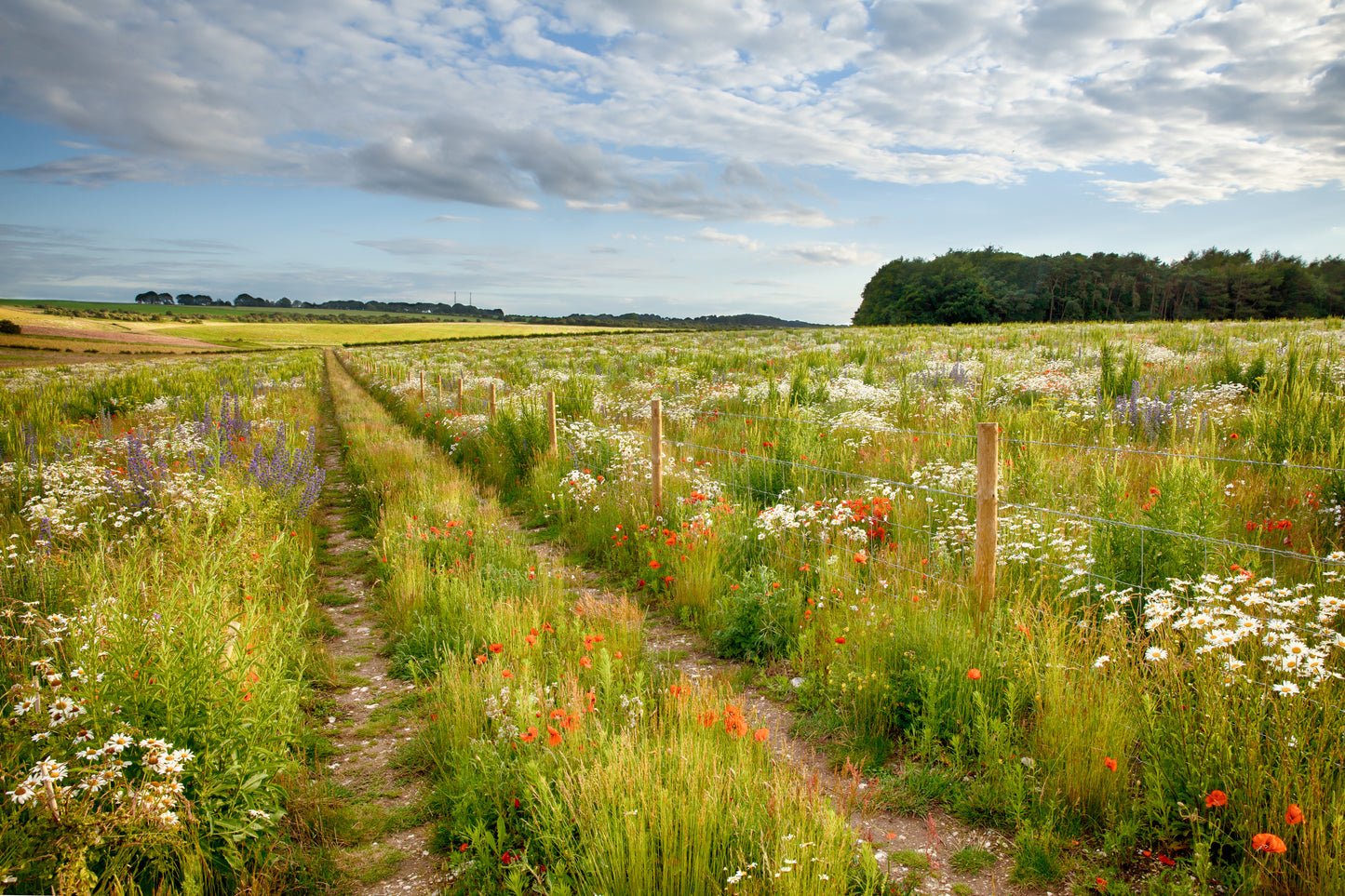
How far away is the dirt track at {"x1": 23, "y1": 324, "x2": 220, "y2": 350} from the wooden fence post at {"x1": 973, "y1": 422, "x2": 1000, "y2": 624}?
72.1 metres

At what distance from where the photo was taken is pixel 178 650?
3211mm

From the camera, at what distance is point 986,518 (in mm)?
4523

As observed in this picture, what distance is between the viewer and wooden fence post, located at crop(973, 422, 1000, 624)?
4496mm

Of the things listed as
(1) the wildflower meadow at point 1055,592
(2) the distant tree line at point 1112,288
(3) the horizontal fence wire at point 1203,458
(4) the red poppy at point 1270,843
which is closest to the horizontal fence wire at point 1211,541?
(1) the wildflower meadow at point 1055,592

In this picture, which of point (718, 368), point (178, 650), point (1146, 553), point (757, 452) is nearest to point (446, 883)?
point (178, 650)

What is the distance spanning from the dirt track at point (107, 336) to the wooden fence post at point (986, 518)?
236 ft

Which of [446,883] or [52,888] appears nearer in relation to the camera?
[52,888]

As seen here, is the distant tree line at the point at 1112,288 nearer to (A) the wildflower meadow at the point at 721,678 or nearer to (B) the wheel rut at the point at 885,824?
(A) the wildflower meadow at the point at 721,678

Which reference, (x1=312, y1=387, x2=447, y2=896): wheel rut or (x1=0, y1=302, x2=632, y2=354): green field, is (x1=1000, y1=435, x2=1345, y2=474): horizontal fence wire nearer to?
(x1=312, y1=387, x2=447, y2=896): wheel rut

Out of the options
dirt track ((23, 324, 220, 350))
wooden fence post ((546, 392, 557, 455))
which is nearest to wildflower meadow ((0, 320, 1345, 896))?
wooden fence post ((546, 392, 557, 455))

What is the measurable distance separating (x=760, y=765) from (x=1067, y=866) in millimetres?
1412

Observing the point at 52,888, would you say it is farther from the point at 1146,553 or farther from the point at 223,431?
the point at 223,431

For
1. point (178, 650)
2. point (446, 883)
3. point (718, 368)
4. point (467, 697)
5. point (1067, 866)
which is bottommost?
point (446, 883)

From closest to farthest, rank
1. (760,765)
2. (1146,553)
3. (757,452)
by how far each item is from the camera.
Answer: (760,765) < (1146,553) < (757,452)
